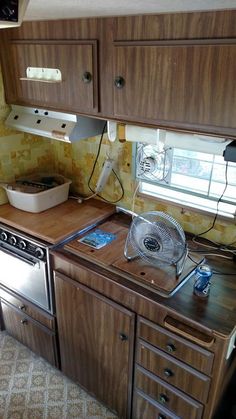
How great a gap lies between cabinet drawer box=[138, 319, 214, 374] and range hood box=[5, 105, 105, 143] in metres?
1.00

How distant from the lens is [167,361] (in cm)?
142

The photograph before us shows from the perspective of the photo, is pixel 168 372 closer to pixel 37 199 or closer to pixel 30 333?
pixel 30 333

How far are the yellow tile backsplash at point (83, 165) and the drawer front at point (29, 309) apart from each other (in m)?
0.61

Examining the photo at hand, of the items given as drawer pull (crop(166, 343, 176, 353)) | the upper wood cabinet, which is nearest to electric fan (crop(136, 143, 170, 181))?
the upper wood cabinet

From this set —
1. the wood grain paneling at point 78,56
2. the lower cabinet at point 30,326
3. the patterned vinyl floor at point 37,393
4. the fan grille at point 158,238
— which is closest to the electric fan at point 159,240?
the fan grille at point 158,238

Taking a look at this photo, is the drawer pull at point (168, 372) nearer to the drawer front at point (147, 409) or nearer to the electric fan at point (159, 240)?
the drawer front at point (147, 409)

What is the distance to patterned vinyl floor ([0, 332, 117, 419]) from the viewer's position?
6.29 ft

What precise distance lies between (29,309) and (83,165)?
982 mm

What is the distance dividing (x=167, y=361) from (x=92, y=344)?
479 millimetres

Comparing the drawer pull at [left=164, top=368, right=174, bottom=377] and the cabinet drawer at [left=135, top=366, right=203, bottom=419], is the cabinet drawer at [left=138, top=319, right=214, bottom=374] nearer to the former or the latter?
the drawer pull at [left=164, top=368, right=174, bottom=377]

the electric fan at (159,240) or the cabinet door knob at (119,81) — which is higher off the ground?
the cabinet door knob at (119,81)

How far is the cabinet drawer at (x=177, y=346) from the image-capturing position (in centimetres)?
129

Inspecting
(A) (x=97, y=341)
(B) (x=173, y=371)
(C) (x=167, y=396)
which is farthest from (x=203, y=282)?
(A) (x=97, y=341)

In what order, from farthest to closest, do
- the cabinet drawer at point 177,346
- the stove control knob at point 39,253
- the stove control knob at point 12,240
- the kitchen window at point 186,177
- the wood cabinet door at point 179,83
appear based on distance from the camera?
the stove control knob at point 12,240 → the stove control knob at point 39,253 → the kitchen window at point 186,177 → the cabinet drawer at point 177,346 → the wood cabinet door at point 179,83
